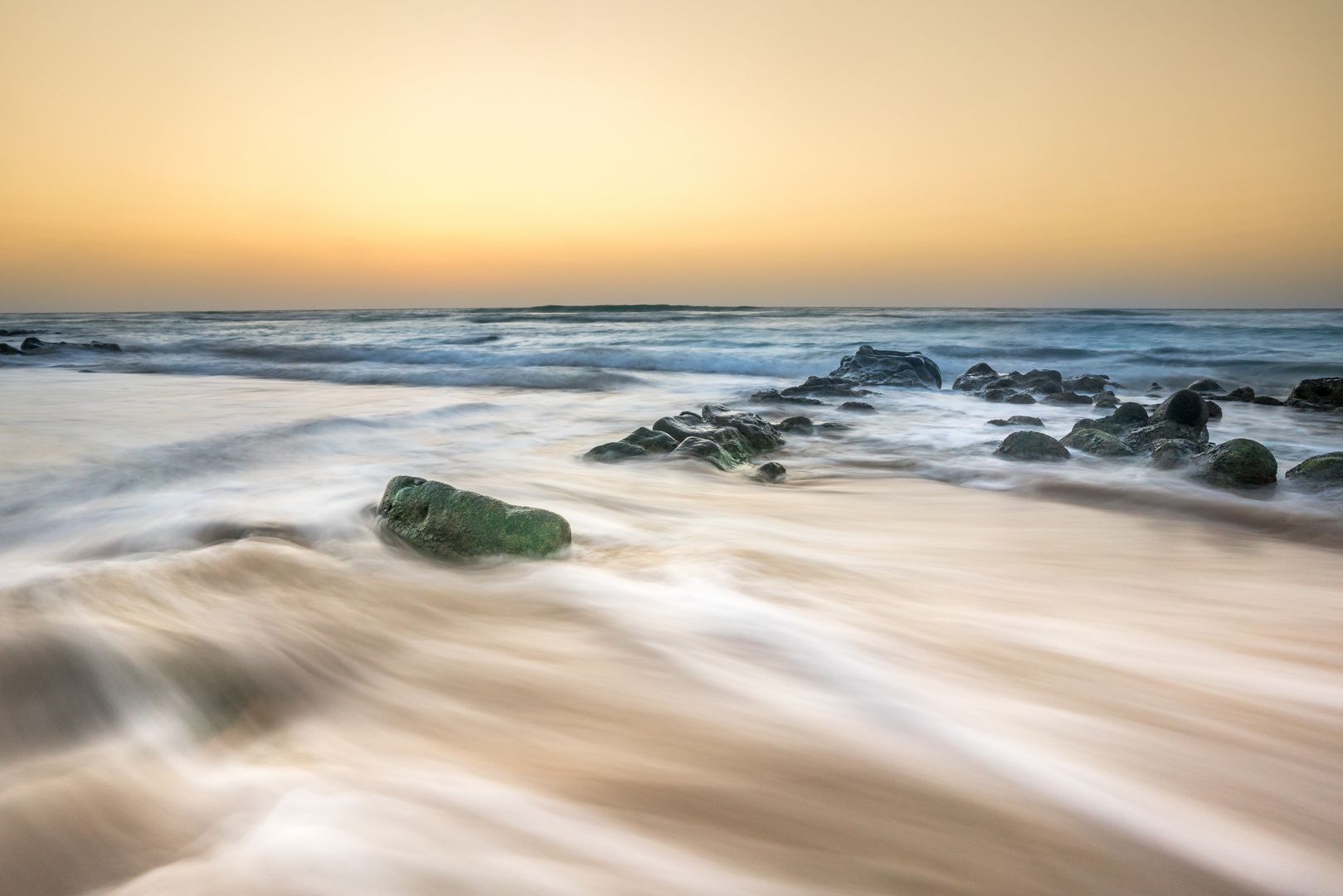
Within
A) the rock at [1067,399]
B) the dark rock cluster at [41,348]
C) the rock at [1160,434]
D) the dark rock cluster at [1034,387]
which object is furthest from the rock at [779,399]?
the dark rock cluster at [41,348]

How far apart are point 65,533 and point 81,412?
4.82 metres

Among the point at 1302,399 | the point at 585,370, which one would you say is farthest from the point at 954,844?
the point at 585,370

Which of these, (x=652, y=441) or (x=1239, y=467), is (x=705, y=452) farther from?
(x=1239, y=467)

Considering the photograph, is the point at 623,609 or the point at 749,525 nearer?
the point at 623,609

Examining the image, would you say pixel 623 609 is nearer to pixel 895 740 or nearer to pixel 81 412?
pixel 895 740

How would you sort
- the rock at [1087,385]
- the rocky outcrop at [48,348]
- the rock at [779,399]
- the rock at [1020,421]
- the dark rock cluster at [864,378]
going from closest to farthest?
the rock at [1020,421] → the rock at [779,399] → the dark rock cluster at [864,378] → the rock at [1087,385] → the rocky outcrop at [48,348]

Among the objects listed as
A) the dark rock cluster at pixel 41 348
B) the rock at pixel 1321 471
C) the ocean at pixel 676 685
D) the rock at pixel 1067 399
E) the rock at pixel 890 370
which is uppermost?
the dark rock cluster at pixel 41 348

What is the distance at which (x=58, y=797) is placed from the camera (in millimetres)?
1242

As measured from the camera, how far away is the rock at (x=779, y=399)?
9.21 m

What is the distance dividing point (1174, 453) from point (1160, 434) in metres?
0.81

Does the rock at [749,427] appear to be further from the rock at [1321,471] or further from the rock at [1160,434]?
the rock at [1321,471]

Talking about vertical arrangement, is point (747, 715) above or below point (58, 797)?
below

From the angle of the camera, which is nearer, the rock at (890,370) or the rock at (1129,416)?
the rock at (1129,416)

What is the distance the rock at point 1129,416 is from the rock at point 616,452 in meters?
4.22
